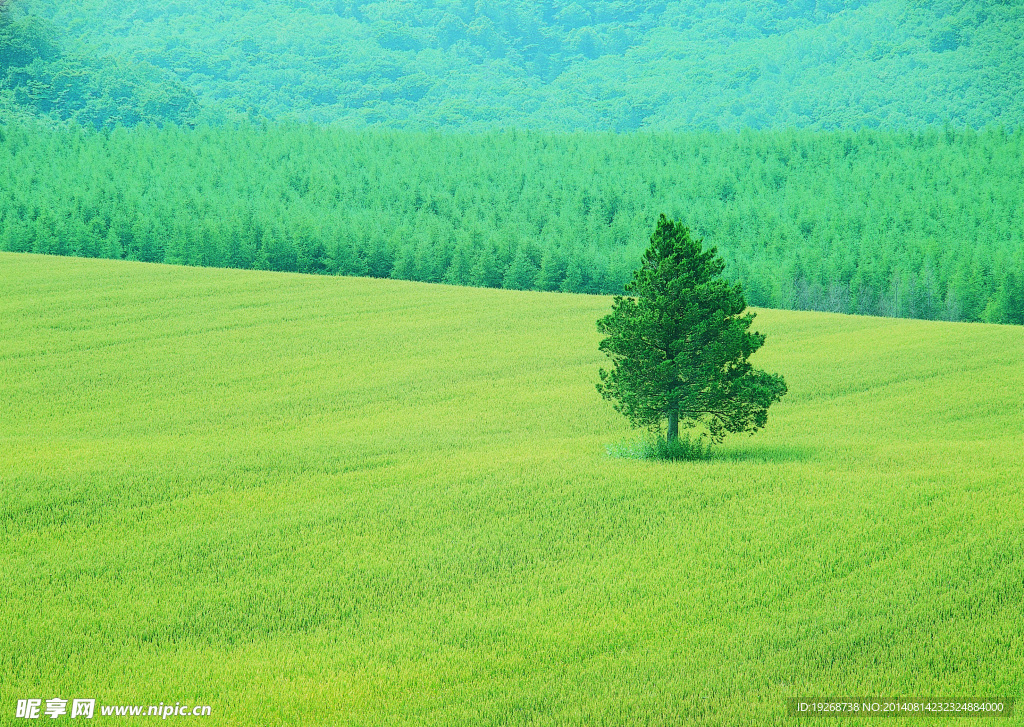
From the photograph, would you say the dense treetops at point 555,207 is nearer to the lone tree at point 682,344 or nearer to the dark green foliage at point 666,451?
the lone tree at point 682,344

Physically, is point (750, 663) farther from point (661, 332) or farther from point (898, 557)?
point (661, 332)

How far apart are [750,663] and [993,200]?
15047 centimetres

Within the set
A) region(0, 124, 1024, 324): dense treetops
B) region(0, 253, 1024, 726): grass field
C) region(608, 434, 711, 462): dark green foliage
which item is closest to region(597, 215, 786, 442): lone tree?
region(608, 434, 711, 462): dark green foliage

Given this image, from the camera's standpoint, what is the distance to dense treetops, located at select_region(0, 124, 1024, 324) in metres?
95.2

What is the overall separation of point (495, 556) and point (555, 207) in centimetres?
14033

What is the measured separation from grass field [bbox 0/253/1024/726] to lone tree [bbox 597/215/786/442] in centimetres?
164

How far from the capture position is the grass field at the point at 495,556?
39.0 feet

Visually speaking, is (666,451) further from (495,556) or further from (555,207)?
(555,207)

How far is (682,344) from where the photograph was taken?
23.7 meters

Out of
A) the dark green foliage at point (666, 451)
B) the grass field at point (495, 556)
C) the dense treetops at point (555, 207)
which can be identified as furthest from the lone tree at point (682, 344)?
the dense treetops at point (555, 207)

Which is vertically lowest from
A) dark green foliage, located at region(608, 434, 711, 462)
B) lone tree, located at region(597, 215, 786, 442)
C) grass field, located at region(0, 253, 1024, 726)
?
grass field, located at region(0, 253, 1024, 726)

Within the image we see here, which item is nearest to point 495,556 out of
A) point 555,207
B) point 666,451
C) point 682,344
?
point 666,451

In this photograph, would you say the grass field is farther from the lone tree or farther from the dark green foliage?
the lone tree

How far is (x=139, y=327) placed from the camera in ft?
159
